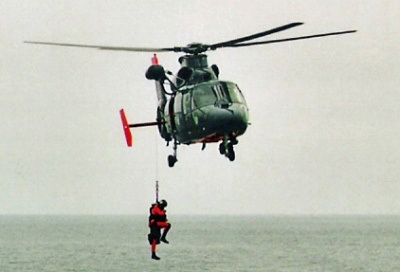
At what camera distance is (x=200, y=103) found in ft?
113

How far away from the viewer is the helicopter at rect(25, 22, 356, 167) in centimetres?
3347

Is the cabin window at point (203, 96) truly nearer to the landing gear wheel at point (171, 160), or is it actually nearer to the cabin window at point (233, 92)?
the cabin window at point (233, 92)

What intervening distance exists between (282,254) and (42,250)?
52.0 meters

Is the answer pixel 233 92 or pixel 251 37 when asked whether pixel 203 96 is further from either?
pixel 251 37

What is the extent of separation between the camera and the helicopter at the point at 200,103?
3347cm

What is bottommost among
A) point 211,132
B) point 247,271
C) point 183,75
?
point 247,271

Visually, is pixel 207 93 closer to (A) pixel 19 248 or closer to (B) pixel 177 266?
(B) pixel 177 266

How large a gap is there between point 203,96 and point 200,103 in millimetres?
331

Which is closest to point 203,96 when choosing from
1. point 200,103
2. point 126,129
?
point 200,103

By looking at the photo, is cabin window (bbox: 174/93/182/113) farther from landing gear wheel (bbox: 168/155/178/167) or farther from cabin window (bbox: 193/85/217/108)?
landing gear wheel (bbox: 168/155/178/167)

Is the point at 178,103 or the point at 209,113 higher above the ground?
the point at 178,103

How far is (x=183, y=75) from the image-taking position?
35.6 metres

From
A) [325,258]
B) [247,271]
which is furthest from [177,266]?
[325,258]

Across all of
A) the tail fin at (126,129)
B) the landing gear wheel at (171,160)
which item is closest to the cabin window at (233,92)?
the landing gear wheel at (171,160)
